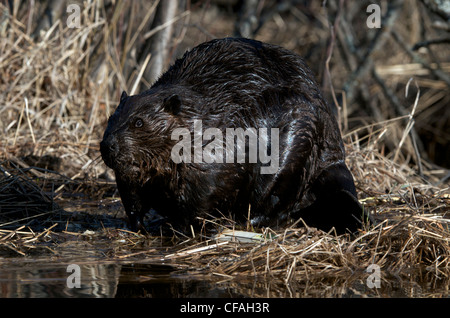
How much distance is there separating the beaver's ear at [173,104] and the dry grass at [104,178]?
2.18 feet

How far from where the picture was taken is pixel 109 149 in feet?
11.6

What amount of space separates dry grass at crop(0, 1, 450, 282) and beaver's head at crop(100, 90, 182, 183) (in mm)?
402

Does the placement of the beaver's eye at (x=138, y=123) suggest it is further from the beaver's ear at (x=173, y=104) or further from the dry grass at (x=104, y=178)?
the dry grass at (x=104, y=178)

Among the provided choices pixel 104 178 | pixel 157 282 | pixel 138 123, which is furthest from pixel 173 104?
pixel 104 178

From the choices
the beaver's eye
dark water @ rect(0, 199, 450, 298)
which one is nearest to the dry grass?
dark water @ rect(0, 199, 450, 298)

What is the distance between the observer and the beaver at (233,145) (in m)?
3.68

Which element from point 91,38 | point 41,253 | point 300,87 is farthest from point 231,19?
point 41,253

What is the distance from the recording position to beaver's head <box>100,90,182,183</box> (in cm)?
362

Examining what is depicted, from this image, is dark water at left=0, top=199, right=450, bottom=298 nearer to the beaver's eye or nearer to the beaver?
the beaver

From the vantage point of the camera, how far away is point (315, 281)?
2994 millimetres

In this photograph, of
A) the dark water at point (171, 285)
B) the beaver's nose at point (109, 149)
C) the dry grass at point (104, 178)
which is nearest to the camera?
the dark water at point (171, 285)

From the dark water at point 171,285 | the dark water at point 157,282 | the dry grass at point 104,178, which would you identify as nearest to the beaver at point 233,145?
the dry grass at point 104,178

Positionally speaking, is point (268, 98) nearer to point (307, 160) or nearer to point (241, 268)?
point (307, 160)

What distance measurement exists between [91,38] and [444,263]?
4.15m
